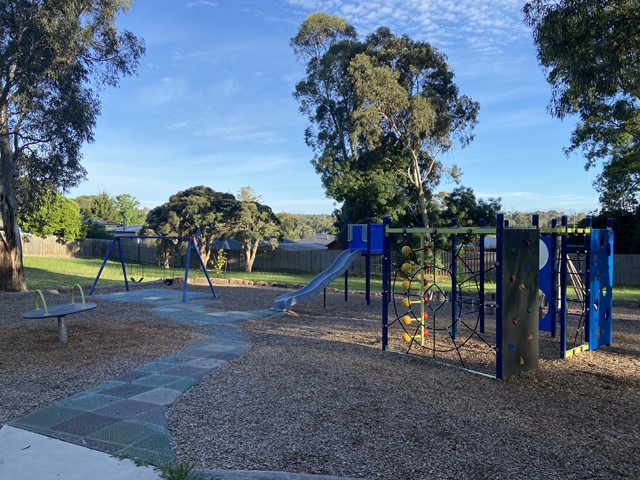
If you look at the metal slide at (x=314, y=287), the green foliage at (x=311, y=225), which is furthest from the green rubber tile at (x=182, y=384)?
the green foliage at (x=311, y=225)

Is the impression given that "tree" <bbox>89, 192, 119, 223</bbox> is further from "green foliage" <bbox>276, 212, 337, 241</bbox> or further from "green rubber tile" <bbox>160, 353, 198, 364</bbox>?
"green rubber tile" <bbox>160, 353, 198, 364</bbox>

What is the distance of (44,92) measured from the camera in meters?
15.8

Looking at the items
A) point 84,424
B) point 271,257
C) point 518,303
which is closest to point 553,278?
point 518,303

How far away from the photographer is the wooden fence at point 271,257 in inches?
947

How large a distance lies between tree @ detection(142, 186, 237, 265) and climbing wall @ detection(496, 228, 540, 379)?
2570 centimetres

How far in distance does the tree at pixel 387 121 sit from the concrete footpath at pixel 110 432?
19.8 m

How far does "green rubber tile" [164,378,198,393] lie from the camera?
5199 millimetres

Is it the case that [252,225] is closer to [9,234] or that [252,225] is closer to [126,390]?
[9,234]

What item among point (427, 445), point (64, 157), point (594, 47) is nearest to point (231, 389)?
point (427, 445)

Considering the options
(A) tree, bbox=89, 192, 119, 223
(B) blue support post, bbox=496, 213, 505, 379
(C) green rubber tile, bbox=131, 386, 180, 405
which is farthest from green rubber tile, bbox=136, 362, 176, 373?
(A) tree, bbox=89, 192, 119, 223

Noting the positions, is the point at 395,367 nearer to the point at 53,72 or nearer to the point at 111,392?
the point at 111,392

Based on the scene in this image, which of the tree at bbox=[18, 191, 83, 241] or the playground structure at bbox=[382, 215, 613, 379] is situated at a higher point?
the tree at bbox=[18, 191, 83, 241]

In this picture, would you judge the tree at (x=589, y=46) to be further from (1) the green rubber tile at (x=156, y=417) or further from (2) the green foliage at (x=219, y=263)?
(2) the green foliage at (x=219, y=263)

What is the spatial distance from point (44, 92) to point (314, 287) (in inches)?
438
